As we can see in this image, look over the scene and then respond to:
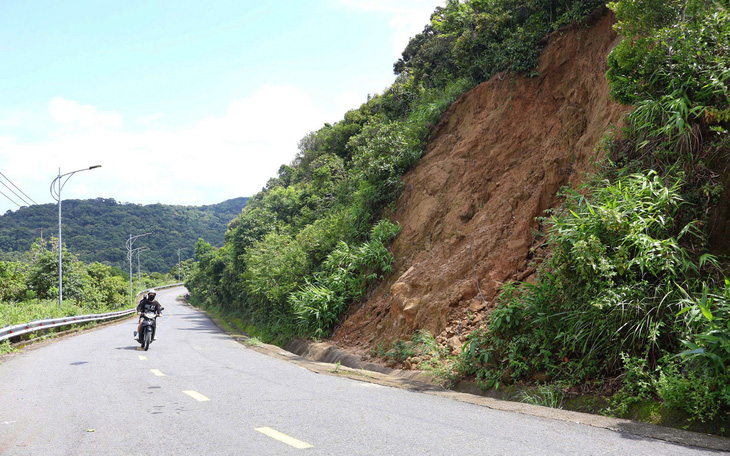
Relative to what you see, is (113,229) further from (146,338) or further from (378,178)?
(146,338)

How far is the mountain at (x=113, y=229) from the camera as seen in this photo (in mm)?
78375

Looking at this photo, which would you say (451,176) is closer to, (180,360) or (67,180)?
(180,360)

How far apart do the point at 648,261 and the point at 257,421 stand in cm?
549

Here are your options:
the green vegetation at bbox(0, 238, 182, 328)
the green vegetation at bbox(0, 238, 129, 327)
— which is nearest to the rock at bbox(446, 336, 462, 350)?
the green vegetation at bbox(0, 238, 182, 328)

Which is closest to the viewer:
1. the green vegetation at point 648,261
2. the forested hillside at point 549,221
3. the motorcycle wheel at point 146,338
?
the green vegetation at point 648,261

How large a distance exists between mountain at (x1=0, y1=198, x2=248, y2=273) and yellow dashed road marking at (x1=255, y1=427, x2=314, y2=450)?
6602cm

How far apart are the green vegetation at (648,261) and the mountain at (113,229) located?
66.0 metres

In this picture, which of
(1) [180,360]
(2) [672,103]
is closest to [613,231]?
(2) [672,103]

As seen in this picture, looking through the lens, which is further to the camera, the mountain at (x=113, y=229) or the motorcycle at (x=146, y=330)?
the mountain at (x=113, y=229)

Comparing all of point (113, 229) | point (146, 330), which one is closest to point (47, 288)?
point (146, 330)

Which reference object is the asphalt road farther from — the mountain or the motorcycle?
the mountain

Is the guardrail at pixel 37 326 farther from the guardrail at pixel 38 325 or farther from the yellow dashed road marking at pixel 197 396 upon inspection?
the yellow dashed road marking at pixel 197 396

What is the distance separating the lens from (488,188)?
14.0 metres

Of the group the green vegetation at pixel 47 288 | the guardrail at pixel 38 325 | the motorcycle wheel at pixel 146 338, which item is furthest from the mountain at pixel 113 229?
the motorcycle wheel at pixel 146 338
